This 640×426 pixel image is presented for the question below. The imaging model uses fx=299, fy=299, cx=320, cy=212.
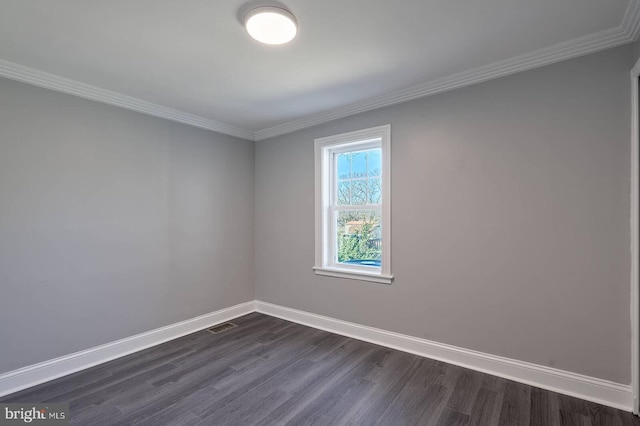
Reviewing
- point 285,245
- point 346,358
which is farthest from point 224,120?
point 346,358

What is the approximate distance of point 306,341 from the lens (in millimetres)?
3258

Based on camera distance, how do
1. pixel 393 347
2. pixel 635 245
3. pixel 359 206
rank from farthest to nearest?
pixel 359 206 < pixel 393 347 < pixel 635 245

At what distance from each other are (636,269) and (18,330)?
14.9 ft

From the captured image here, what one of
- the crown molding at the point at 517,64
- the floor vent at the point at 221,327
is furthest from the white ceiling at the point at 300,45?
the floor vent at the point at 221,327

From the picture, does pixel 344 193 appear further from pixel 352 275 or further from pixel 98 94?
pixel 98 94

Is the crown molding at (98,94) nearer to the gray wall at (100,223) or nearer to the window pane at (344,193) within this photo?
the gray wall at (100,223)

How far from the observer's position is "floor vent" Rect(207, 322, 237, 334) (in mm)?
3565

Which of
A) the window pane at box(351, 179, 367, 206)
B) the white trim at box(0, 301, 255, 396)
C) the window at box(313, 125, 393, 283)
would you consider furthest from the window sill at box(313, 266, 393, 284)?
the white trim at box(0, 301, 255, 396)

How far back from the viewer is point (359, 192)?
3.47 meters

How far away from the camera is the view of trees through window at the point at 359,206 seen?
3.32 meters

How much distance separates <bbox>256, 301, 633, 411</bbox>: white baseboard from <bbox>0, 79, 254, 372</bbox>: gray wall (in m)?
1.83

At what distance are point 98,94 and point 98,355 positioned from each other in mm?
2449

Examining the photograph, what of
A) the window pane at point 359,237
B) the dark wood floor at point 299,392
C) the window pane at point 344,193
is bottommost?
the dark wood floor at point 299,392
